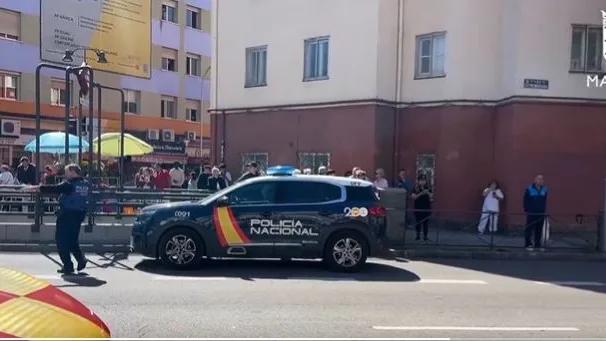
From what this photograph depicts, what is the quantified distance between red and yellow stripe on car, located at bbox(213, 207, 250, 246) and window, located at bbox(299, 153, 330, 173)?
864 cm

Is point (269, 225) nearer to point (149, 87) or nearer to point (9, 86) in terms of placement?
point (9, 86)

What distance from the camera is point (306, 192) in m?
11.4

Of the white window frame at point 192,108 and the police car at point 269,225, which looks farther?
the white window frame at point 192,108

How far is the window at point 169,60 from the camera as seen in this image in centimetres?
4056

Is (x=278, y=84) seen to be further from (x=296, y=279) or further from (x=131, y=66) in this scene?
(x=296, y=279)

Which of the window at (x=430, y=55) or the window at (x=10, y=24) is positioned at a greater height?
the window at (x=10, y=24)

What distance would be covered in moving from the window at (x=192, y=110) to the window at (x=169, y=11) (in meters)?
5.46

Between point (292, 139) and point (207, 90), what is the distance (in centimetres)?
2482

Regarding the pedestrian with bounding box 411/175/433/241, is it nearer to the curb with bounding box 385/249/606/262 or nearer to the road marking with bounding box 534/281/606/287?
the curb with bounding box 385/249/606/262

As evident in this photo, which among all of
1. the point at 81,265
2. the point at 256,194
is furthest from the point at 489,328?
the point at 81,265

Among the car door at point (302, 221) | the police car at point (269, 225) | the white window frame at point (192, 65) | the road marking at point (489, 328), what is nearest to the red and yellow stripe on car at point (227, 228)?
the police car at point (269, 225)

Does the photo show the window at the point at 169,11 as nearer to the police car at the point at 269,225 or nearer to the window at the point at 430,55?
the window at the point at 430,55

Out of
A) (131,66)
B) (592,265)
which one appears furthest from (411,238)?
(131,66)

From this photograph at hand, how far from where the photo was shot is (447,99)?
59.4 feet
